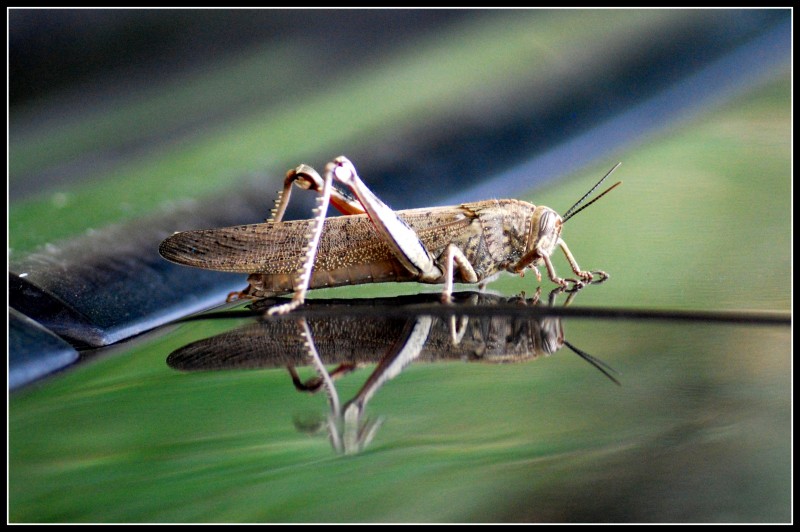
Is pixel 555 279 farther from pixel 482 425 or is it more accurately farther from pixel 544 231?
pixel 482 425

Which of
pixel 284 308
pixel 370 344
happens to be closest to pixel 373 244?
pixel 284 308

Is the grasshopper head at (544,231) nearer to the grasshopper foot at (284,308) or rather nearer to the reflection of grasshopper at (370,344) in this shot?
the reflection of grasshopper at (370,344)

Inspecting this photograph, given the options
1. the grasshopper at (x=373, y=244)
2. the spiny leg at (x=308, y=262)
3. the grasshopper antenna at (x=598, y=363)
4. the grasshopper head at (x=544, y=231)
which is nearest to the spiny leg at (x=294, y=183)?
A: the grasshopper at (x=373, y=244)

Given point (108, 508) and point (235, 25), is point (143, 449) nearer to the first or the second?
point (108, 508)

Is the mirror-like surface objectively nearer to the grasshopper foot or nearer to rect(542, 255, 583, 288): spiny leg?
the grasshopper foot

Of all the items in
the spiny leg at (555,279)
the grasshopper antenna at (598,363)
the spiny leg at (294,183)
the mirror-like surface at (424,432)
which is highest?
the spiny leg at (294,183)

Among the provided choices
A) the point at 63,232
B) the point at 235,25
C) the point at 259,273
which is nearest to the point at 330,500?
the point at 259,273
